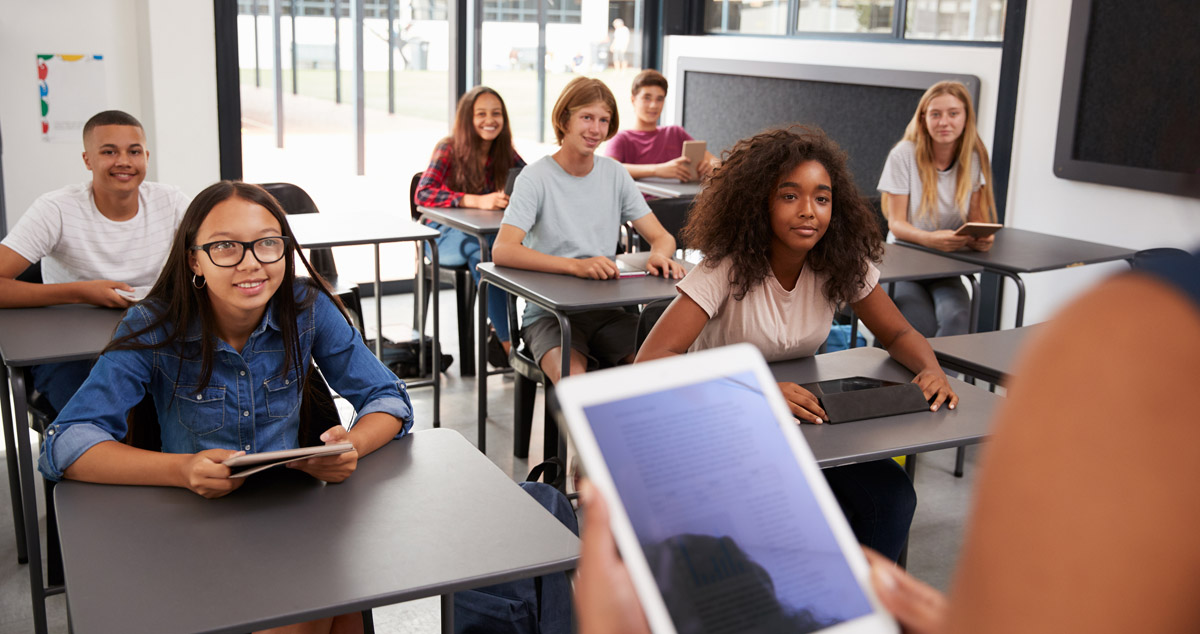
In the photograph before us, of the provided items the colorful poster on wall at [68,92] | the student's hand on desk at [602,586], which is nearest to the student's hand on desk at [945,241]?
the student's hand on desk at [602,586]

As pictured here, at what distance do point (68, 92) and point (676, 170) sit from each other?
2672mm

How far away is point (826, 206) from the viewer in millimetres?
2338

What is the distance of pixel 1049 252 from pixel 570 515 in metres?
2.54

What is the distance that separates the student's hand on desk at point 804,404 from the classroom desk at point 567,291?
88 centimetres

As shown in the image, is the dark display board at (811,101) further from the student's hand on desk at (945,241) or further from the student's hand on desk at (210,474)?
the student's hand on desk at (210,474)

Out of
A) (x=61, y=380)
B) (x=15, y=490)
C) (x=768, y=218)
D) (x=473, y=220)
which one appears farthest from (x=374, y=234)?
(x=768, y=218)

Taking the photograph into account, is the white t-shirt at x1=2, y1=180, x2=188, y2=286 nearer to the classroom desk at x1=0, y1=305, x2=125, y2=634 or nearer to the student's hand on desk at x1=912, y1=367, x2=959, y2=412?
the classroom desk at x1=0, y1=305, x2=125, y2=634

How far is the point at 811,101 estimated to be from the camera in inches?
216

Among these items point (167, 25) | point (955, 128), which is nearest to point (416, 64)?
point (167, 25)

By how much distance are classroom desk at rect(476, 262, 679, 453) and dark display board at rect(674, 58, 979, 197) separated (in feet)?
7.51

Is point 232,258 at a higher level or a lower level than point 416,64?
lower

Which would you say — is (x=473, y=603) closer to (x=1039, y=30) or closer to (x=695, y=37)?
(x=1039, y=30)

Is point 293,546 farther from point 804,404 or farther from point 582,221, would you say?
point 582,221

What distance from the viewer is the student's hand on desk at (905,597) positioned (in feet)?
2.07
